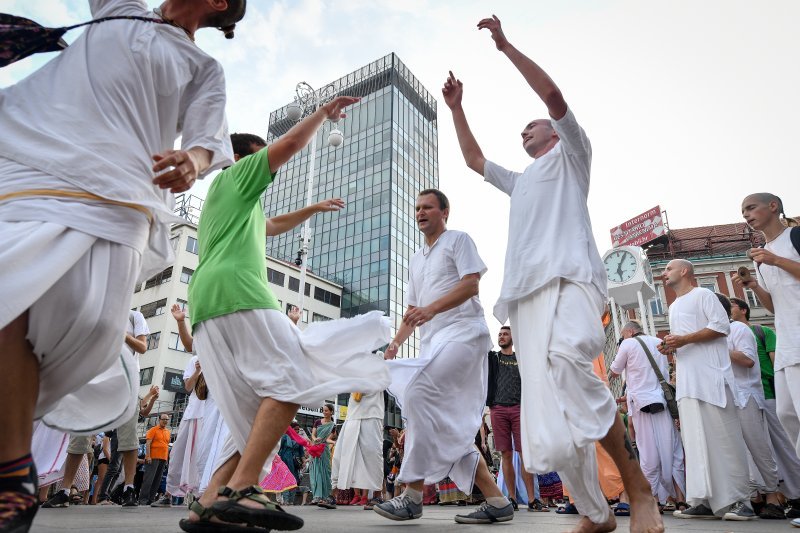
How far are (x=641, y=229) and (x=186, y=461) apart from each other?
47.3 m

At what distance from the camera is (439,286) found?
4348 mm

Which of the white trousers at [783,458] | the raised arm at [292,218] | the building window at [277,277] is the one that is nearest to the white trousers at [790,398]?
the white trousers at [783,458]

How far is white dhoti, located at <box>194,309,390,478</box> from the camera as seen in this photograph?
2701 mm

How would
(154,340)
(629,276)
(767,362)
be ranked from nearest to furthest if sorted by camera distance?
(767,362) → (629,276) → (154,340)

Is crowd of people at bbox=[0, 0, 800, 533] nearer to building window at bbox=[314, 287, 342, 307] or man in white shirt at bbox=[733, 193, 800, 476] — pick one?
man in white shirt at bbox=[733, 193, 800, 476]

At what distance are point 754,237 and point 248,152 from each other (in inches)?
1895

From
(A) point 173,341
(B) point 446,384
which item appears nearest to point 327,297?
(A) point 173,341

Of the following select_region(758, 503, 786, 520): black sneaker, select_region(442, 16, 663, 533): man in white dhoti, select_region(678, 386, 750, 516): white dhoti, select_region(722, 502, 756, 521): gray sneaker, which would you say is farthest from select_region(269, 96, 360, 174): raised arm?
select_region(758, 503, 786, 520): black sneaker

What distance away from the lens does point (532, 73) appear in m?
3.06

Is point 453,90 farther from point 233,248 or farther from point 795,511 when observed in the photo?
point 795,511

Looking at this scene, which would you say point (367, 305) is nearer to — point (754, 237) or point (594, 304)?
point (754, 237)

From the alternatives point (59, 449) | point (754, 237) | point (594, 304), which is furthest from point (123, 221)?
point (754, 237)

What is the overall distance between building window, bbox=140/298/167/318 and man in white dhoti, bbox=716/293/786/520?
139 ft

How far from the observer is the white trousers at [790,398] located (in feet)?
13.4
